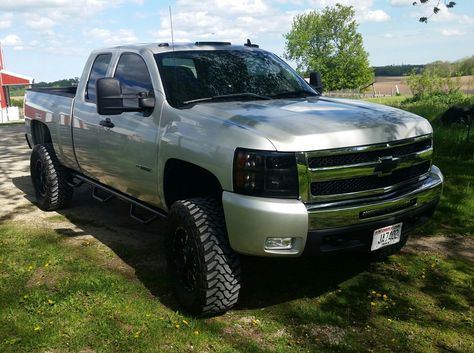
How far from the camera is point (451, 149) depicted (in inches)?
348

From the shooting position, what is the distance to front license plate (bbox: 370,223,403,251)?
11.6 ft

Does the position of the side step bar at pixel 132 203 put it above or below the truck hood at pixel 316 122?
below

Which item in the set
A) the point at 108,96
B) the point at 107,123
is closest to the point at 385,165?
the point at 108,96

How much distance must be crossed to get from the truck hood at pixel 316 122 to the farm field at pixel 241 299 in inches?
50.2

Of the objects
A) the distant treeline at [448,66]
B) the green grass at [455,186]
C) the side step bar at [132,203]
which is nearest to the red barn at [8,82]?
the distant treeline at [448,66]

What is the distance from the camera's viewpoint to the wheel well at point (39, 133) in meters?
6.60

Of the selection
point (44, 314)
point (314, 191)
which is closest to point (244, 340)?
point (314, 191)

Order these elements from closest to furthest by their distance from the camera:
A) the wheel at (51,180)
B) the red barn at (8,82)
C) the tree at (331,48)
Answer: the wheel at (51,180), the red barn at (8,82), the tree at (331,48)

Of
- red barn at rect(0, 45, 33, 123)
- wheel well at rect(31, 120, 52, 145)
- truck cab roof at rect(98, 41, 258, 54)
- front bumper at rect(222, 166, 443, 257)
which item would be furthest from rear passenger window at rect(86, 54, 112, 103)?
red barn at rect(0, 45, 33, 123)

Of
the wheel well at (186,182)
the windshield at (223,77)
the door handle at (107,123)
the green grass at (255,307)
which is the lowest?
the green grass at (255,307)

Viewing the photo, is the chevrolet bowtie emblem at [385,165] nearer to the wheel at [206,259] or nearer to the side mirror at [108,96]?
the wheel at [206,259]

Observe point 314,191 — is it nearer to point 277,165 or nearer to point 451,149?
point 277,165

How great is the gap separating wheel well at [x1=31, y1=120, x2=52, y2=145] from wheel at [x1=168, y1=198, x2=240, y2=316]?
11.6 ft

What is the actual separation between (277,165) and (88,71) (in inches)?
128
